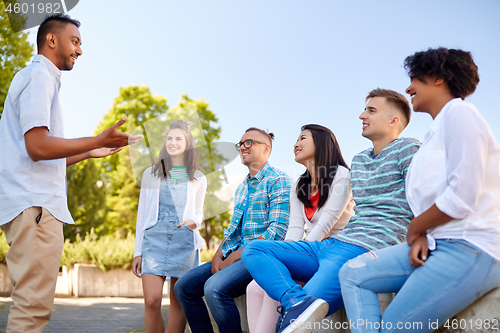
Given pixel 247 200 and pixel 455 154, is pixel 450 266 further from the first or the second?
pixel 247 200

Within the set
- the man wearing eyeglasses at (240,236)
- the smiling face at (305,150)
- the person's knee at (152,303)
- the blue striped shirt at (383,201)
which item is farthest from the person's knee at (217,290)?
the smiling face at (305,150)

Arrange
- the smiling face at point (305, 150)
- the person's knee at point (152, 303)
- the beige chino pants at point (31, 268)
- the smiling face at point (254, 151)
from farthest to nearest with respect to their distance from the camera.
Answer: the smiling face at point (254, 151), the person's knee at point (152, 303), the smiling face at point (305, 150), the beige chino pants at point (31, 268)

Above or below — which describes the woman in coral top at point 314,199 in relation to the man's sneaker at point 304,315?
above

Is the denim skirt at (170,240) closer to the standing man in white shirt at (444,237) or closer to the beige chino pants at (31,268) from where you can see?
the beige chino pants at (31,268)

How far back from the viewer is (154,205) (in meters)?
4.25

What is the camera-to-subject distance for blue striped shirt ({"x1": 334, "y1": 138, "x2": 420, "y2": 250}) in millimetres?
2682

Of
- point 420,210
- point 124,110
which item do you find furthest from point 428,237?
point 124,110

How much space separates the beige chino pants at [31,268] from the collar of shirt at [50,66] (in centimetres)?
86

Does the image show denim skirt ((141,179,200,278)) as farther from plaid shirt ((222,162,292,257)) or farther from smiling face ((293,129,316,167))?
smiling face ((293,129,316,167))

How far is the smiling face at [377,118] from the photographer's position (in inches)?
121

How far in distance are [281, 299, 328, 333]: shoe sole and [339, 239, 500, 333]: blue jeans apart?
0.53 ft

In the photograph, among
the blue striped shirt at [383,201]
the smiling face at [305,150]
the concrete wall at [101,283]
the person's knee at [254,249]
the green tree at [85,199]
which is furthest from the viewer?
the green tree at [85,199]

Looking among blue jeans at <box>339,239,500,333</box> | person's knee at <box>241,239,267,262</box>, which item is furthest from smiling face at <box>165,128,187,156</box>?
blue jeans at <box>339,239,500,333</box>

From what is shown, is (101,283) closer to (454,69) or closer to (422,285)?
(422,285)
